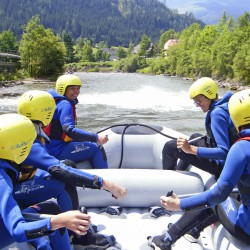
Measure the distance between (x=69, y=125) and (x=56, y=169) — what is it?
1.06m

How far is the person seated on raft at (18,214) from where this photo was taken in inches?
61.9

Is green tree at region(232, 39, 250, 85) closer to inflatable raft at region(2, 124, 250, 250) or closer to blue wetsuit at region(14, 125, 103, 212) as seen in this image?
inflatable raft at region(2, 124, 250, 250)

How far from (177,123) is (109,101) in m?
5.64

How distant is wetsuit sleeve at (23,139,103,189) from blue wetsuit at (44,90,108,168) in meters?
1.01

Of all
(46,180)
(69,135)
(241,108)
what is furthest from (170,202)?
(69,135)

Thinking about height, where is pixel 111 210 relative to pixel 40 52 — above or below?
above

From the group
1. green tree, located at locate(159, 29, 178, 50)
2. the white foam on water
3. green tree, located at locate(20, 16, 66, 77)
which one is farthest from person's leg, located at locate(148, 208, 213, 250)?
green tree, located at locate(159, 29, 178, 50)

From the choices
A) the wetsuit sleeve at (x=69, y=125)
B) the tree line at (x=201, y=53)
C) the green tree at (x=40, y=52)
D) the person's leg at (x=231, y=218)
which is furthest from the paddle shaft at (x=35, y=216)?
the green tree at (x=40, y=52)

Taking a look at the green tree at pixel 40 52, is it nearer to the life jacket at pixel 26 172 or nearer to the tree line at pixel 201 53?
the tree line at pixel 201 53

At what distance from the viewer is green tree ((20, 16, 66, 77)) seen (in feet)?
117

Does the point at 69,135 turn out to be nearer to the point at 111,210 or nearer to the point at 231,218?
the point at 111,210

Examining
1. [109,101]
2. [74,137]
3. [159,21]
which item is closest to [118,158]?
[74,137]

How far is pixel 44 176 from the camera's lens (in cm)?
231

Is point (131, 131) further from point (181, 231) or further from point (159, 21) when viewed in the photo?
point (159, 21)
